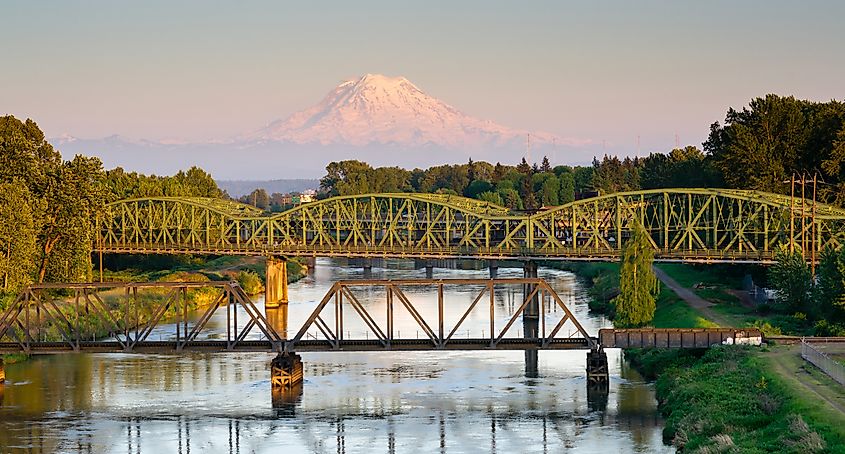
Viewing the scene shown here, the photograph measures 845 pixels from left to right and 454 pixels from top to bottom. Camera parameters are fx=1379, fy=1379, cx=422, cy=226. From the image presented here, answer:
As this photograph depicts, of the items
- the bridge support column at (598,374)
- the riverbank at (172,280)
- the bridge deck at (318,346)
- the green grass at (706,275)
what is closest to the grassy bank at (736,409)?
the bridge support column at (598,374)

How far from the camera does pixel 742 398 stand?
221 ft

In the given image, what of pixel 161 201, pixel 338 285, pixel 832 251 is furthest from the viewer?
pixel 161 201

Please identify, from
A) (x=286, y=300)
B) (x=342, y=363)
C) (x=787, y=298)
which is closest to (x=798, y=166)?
(x=787, y=298)

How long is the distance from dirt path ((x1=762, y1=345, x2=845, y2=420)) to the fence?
27cm

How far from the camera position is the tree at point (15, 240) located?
362 feet

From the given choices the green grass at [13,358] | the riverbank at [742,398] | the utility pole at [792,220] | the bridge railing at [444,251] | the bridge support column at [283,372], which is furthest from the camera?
the bridge railing at [444,251]

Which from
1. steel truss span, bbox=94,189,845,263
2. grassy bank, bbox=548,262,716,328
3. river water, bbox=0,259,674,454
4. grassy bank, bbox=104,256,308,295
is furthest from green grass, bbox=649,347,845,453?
grassy bank, bbox=104,256,308,295

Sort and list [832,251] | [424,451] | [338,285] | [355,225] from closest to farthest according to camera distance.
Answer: [424,451], [338,285], [832,251], [355,225]

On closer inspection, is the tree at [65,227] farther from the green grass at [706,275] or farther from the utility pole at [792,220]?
the utility pole at [792,220]

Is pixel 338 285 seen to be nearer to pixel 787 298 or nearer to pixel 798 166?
pixel 787 298

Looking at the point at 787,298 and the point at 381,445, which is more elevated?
the point at 787,298

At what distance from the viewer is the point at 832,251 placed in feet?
314

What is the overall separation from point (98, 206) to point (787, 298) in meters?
63.1

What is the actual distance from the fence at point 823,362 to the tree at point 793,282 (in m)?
19.8
